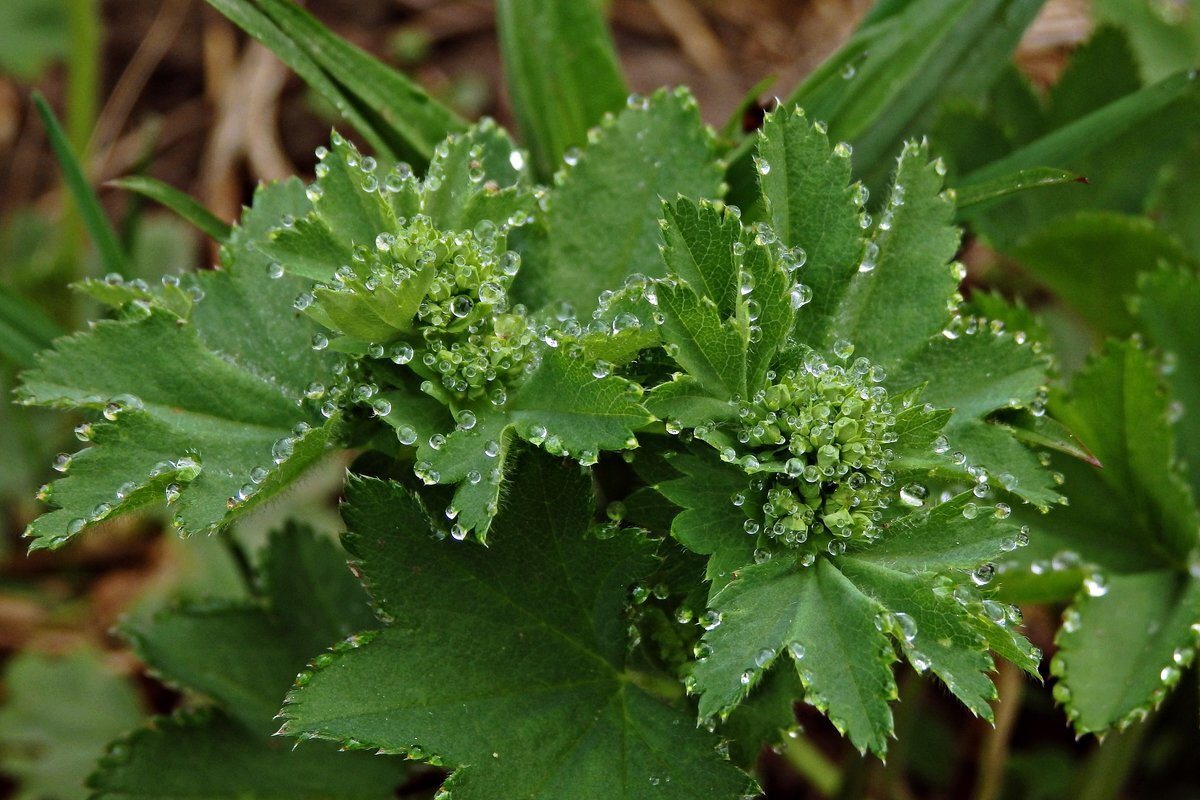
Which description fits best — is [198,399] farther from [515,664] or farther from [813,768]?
[813,768]

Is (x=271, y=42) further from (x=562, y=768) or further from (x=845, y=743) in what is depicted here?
(x=845, y=743)

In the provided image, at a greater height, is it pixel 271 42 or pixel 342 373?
pixel 271 42

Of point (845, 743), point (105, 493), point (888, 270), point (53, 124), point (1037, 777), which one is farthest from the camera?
point (845, 743)

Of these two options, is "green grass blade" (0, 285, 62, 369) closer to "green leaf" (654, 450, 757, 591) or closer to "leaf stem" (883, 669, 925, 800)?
"green leaf" (654, 450, 757, 591)

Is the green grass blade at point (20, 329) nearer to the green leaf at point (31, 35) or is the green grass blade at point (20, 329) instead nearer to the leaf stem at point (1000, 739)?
the green leaf at point (31, 35)

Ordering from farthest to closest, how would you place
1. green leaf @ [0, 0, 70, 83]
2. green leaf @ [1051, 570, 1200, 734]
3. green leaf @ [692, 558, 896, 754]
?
1. green leaf @ [0, 0, 70, 83]
2. green leaf @ [1051, 570, 1200, 734]
3. green leaf @ [692, 558, 896, 754]

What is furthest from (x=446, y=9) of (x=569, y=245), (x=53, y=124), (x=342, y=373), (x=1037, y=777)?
(x=1037, y=777)

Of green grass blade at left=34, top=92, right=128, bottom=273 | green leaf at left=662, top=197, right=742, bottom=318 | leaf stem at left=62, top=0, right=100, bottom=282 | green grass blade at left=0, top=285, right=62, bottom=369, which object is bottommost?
green leaf at left=662, top=197, right=742, bottom=318

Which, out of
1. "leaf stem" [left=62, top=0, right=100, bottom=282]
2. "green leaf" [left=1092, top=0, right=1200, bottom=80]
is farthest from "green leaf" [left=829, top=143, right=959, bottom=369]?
"leaf stem" [left=62, top=0, right=100, bottom=282]
